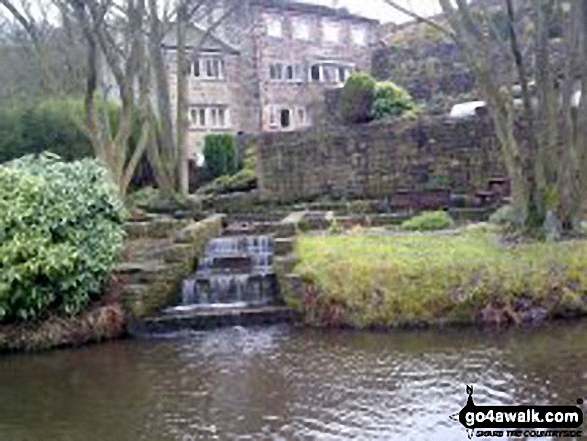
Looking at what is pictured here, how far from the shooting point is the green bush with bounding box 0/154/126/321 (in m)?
13.9

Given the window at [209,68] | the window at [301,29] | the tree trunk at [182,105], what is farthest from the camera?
the window at [301,29]

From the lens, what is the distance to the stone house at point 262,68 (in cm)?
4766

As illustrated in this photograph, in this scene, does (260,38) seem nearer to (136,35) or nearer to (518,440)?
(136,35)

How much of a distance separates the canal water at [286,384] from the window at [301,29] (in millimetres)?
39042

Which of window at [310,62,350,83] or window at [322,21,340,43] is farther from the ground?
window at [322,21,340,43]

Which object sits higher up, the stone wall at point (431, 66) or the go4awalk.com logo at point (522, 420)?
the stone wall at point (431, 66)

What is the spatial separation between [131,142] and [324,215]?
14254 mm

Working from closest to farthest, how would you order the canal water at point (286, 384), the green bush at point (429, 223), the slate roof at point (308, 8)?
the canal water at point (286, 384)
the green bush at point (429, 223)
the slate roof at point (308, 8)

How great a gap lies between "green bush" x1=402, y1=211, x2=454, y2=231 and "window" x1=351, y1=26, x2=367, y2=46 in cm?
3737

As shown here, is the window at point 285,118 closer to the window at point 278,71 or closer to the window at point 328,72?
the window at point 278,71

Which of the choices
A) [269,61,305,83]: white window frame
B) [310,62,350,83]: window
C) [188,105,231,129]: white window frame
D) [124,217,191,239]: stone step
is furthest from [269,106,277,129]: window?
[124,217,191,239]: stone step

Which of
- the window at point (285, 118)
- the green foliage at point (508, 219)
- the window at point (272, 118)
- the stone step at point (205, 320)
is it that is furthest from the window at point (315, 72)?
the stone step at point (205, 320)

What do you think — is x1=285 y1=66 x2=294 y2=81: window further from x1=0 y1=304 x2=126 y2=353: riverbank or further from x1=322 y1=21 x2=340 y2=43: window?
x1=0 y1=304 x2=126 y2=353: riverbank

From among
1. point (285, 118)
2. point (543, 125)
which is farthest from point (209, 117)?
point (543, 125)
